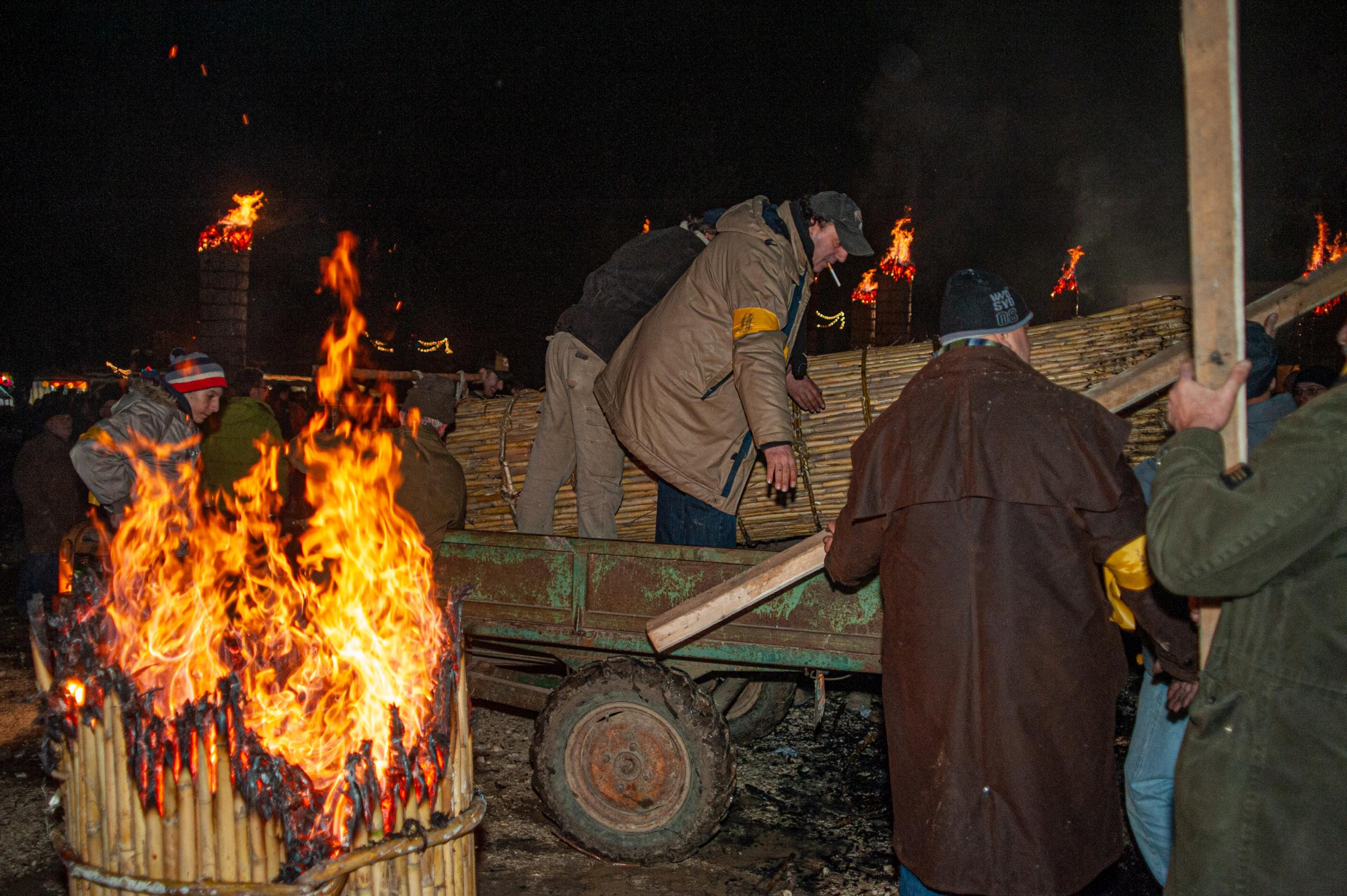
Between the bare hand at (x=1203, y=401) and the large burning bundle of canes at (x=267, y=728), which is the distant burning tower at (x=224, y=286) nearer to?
the large burning bundle of canes at (x=267, y=728)

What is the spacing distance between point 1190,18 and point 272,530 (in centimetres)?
400

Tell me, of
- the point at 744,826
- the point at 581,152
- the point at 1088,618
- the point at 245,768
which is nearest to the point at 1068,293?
the point at 581,152

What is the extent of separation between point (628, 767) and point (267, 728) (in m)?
1.57

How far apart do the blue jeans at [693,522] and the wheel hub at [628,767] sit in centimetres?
85

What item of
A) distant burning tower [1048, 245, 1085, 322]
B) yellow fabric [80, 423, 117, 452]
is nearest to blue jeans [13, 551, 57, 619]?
yellow fabric [80, 423, 117, 452]

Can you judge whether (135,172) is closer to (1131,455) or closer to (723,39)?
(723,39)

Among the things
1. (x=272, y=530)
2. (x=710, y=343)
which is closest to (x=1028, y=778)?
(x=710, y=343)

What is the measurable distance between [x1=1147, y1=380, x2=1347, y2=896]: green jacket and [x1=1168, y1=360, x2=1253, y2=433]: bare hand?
5cm

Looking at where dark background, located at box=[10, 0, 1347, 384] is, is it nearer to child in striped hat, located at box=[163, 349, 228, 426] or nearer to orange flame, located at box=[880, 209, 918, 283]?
orange flame, located at box=[880, 209, 918, 283]

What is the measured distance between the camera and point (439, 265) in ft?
73.8

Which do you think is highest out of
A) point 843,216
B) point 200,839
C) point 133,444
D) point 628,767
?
point 843,216

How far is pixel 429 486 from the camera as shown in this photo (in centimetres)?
417

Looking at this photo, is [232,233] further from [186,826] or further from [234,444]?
[186,826]

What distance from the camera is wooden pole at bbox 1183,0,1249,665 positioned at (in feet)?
5.86
